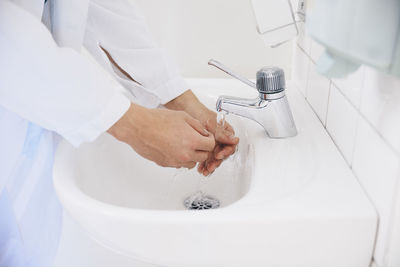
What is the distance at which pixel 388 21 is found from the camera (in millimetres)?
366

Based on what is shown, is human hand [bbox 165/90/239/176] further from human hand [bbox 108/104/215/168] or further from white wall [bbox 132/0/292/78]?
white wall [bbox 132/0/292/78]

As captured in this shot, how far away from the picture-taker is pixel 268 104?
0.66 metres

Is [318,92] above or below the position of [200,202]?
above

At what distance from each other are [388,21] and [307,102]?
46cm

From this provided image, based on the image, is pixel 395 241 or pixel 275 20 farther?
pixel 275 20

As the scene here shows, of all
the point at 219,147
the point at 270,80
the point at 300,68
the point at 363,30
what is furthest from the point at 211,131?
the point at 363,30

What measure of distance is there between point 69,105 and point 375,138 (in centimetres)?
36

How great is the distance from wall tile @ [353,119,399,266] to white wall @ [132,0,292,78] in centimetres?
47

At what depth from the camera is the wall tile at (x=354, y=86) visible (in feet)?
1.79

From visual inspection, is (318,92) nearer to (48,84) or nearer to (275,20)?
(275,20)

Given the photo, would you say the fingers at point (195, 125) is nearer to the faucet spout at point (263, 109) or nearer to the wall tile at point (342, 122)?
the faucet spout at point (263, 109)

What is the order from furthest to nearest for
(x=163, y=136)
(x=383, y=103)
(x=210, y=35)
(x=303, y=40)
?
(x=210, y=35) < (x=303, y=40) < (x=163, y=136) < (x=383, y=103)

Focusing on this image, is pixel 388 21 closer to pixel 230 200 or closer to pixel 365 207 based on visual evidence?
pixel 365 207

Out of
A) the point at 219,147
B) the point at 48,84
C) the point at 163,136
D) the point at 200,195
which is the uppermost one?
the point at 48,84
